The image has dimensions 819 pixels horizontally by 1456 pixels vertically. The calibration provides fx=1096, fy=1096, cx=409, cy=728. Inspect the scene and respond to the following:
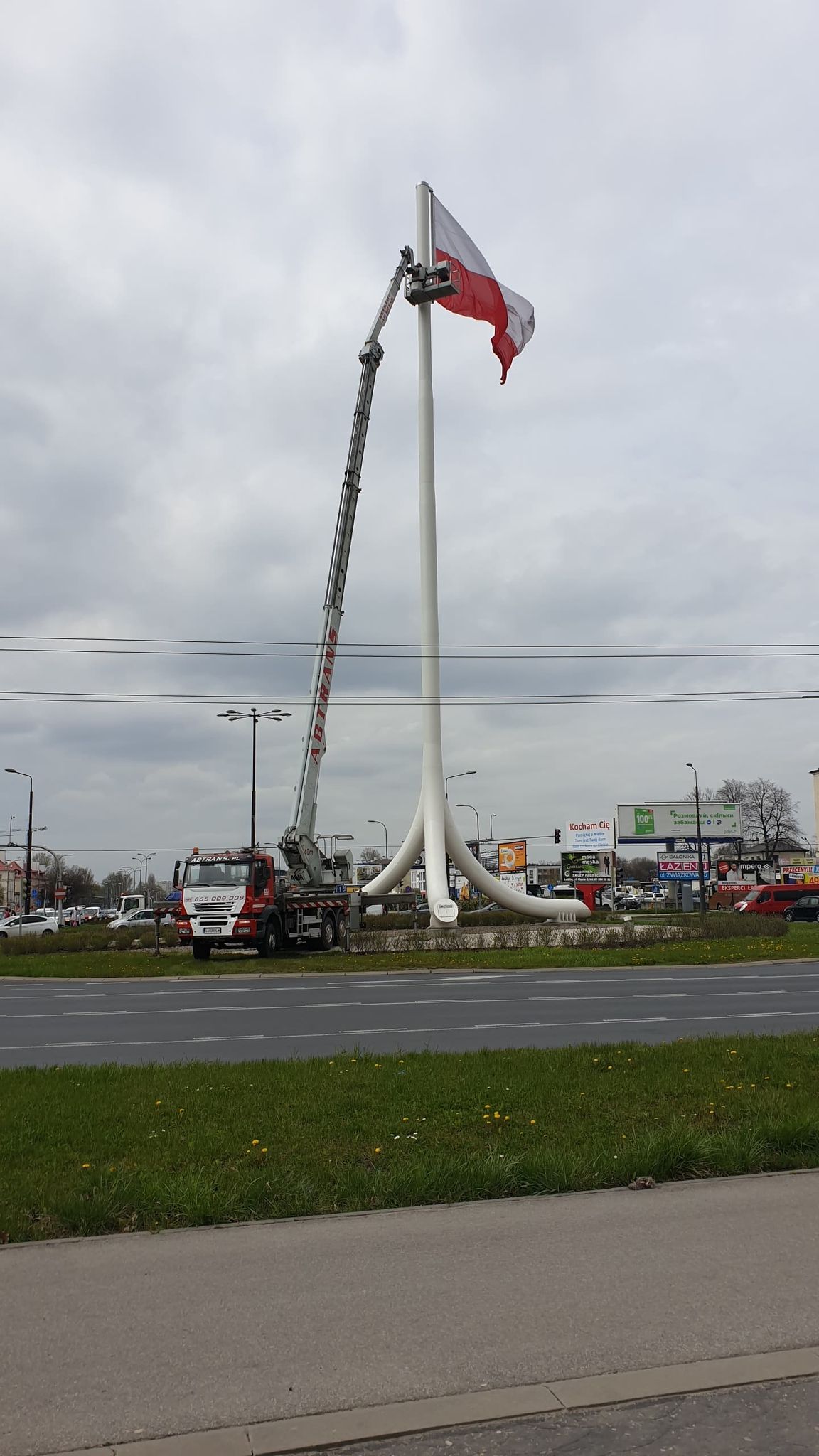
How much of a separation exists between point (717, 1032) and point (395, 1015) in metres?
4.86

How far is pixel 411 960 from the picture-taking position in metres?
27.7

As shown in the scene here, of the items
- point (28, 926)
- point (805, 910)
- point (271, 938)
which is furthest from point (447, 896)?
point (28, 926)

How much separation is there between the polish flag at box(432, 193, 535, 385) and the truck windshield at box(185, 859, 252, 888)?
71.4 ft

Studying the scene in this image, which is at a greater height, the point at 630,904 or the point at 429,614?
the point at 429,614

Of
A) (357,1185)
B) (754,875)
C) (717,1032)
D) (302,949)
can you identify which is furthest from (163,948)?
(754,875)

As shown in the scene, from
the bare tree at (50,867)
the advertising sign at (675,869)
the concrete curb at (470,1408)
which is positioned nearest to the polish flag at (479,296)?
the concrete curb at (470,1408)

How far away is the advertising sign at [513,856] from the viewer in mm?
75875

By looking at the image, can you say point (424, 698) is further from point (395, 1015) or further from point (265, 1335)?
point (265, 1335)

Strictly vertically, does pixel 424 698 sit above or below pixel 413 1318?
above

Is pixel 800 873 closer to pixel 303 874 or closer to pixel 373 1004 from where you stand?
pixel 303 874

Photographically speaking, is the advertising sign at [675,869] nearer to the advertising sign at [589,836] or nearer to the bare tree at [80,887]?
the advertising sign at [589,836]

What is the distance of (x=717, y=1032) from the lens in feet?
43.9

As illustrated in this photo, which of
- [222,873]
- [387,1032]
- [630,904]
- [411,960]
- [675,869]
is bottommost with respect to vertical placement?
[387,1032]

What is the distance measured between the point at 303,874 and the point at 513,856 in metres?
48.8
